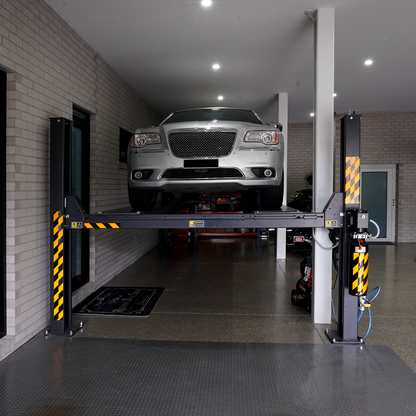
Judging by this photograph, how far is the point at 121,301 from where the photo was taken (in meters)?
4.35

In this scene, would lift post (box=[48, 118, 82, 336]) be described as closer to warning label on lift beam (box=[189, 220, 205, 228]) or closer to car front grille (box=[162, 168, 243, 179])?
car front grille (box=[162, 168, 243, 179])

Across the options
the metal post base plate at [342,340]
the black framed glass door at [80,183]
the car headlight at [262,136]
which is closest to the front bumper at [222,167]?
the car headlight at [262,136]

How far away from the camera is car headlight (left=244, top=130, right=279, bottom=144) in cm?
350

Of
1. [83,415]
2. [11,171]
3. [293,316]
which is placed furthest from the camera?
[293,316]

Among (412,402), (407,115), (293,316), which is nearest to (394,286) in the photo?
(293,316)

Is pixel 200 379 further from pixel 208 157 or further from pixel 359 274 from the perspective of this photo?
pixel 208 157

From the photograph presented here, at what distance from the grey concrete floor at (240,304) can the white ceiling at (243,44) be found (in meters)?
3.53

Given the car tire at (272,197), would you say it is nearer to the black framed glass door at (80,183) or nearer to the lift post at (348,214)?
the lift post at (348,214)

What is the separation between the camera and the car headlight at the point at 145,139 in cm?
359

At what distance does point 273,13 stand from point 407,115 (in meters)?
7.08

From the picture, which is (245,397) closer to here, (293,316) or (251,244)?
(293,316)

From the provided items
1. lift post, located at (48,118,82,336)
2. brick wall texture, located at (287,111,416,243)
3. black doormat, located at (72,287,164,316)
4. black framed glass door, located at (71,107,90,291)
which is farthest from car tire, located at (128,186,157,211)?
brick wall texture, located at (287,111,416,243)

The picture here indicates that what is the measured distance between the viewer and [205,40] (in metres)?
4.65

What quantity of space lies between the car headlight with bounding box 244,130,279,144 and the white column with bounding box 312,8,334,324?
23.4 inches
